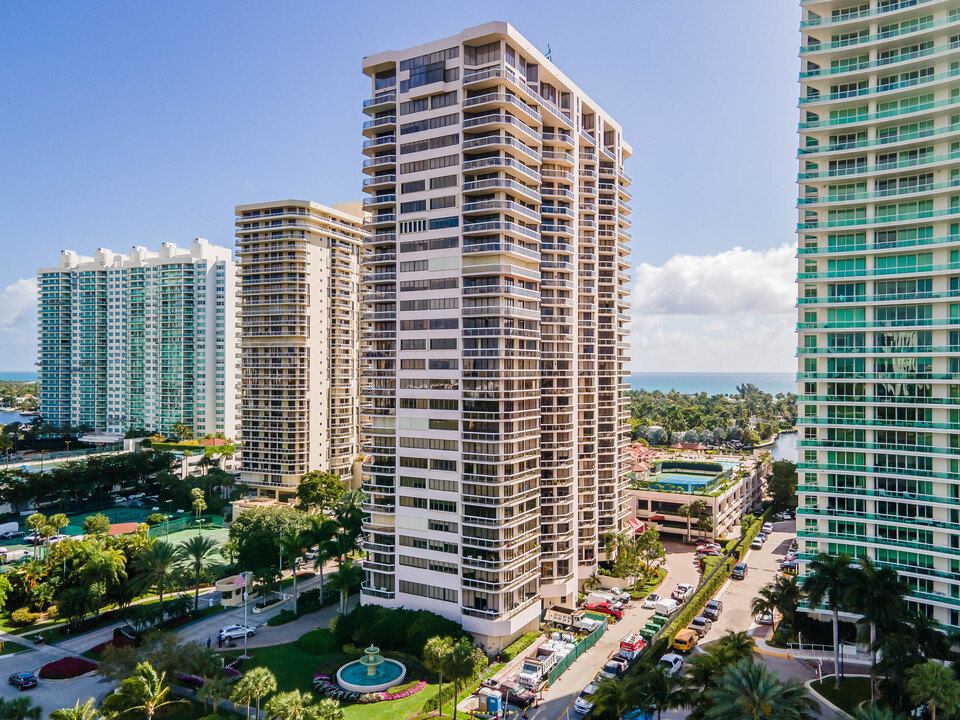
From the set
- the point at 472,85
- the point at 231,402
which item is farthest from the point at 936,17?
the point at 231,402

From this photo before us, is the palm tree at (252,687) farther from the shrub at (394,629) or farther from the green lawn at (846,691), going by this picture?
the green lawn at (846,691)

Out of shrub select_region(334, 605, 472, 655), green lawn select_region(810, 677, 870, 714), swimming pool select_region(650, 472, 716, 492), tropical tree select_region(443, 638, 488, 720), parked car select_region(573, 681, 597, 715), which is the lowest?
parked car select_region(573, 681, 597, 715)

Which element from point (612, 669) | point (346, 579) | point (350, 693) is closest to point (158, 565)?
point (346, 579)

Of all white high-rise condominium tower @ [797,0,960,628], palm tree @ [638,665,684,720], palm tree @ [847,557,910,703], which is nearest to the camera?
palm tree @ [638,665,684,720]

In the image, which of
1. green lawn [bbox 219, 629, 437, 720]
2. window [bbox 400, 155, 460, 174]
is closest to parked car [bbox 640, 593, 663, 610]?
green lawn [bbox 219, 629, 437, 720]

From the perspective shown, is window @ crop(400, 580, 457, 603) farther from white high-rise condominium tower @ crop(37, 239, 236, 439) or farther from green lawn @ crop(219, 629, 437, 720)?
white high-rise condominium tower @ crop(37, 239, 236, 439)

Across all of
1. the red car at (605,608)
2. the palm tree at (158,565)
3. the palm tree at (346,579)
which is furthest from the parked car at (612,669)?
the palm tree at (158,565)

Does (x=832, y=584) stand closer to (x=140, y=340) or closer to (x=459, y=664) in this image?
(x=459, y=664)
